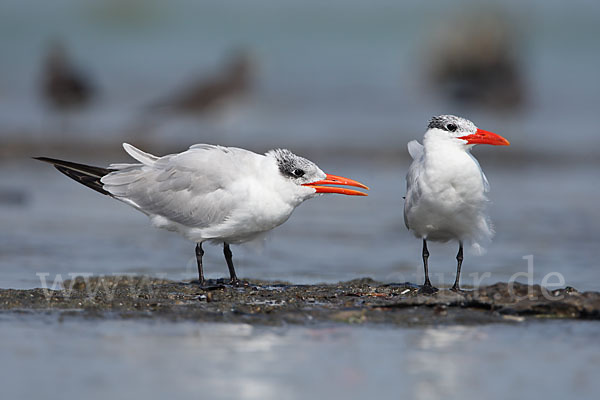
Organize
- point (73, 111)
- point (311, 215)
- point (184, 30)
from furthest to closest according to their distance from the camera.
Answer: point (184, 30) < point (73, 111) < point (311, 215)

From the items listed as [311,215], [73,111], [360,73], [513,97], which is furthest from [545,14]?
[311,215]

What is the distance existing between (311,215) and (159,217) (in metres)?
3.93

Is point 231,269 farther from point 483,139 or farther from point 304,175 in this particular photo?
point 483,139

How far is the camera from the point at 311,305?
608 centimetres

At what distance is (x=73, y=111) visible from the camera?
17.6 m

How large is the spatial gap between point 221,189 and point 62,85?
443 inches

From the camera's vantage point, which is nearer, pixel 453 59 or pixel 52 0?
pixel 453 59

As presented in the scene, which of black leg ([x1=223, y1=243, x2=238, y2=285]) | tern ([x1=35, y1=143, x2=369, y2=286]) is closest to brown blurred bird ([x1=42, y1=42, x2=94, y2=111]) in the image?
tern ([x1=35, y1=143, x2=369, y2=286])

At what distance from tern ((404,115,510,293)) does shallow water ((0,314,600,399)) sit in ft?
4.75

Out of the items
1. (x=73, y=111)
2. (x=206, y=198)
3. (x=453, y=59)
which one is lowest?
(x=206, y=198)

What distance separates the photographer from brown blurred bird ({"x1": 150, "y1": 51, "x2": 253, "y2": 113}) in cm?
1617

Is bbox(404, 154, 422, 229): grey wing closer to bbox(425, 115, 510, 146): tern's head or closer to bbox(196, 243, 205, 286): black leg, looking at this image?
bbox(425, 115, 510, 146): tern's head

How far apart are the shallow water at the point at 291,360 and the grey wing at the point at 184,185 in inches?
64.2

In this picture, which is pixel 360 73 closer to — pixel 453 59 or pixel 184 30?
pixel 453 59
